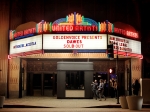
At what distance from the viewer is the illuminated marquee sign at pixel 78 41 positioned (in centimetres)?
2217

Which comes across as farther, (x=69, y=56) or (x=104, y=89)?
(x=104, y=89)

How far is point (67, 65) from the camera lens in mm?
26688

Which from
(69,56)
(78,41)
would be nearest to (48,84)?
(69,56)

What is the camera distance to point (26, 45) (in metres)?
23.9

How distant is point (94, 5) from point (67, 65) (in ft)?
21.6

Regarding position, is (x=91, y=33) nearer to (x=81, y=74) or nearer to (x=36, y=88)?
(x=81, y=74)

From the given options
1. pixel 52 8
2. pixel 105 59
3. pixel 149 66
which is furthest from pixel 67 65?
pixel 149 66

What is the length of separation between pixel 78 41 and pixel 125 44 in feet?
13.7

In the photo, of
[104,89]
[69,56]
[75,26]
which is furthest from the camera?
[104,89]

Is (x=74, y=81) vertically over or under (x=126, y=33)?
under

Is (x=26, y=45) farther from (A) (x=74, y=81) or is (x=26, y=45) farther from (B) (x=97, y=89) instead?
(B) (x=97, y=89)

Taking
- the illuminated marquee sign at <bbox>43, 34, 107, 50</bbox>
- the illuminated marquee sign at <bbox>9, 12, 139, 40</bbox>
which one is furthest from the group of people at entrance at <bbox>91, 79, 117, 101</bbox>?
the illuminated marquee sign at <bbox>9, 12, 139, 40</bbox>

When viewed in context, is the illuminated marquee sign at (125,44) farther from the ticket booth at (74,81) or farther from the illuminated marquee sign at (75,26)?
the ticket booth at (74,81)

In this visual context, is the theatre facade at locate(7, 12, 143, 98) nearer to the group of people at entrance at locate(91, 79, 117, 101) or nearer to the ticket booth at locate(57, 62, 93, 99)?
the ticket booth at locate(57, 62, 93, 99)
